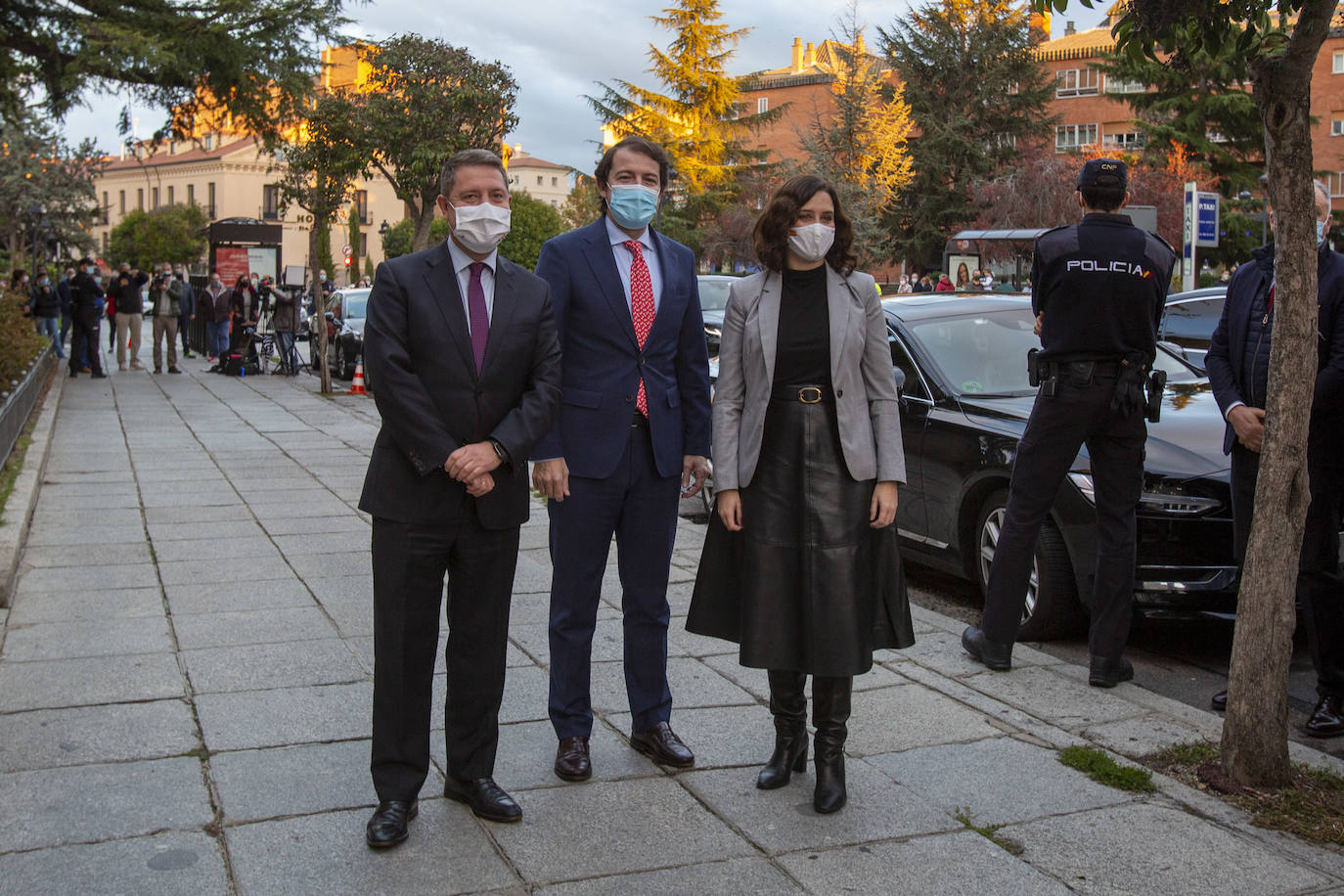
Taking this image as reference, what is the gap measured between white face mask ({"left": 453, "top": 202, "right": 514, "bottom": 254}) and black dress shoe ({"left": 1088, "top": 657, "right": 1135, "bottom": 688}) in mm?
3145

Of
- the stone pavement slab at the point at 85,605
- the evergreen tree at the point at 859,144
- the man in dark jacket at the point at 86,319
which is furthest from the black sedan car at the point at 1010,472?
the evergreen tree at the point at 859,144

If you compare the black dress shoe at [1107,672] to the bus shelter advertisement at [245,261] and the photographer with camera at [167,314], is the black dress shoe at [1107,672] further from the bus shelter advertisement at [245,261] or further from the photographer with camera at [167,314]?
the bus shelter advertisement at [245,261]

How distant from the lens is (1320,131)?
6619cm

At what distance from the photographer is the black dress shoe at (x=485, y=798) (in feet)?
12.5

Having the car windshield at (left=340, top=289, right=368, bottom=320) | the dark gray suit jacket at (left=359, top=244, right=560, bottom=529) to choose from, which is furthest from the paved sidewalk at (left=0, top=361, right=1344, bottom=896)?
the car windshield at (left=340, top=289, right=368, bottom=320)

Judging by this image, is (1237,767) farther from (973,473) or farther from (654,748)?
(973,473)

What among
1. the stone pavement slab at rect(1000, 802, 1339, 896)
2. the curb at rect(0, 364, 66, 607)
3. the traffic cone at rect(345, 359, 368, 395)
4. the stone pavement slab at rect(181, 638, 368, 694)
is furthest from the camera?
the traffic cone at rect(345, 359, 368, 395)

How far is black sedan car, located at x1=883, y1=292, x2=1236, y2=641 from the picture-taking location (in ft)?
19.0

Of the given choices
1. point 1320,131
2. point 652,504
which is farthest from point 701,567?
point 1320,131

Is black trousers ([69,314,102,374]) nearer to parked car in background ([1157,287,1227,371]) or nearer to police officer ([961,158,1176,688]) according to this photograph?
parked car in background ([1157,287,1227,371])

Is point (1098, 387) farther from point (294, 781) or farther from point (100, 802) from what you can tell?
point (100, 802)

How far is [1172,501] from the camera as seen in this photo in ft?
19.1

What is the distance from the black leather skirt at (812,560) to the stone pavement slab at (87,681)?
2461mm

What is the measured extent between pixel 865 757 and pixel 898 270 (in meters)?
72.9
